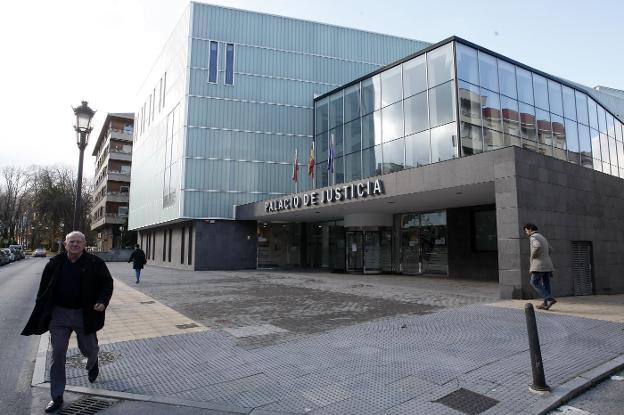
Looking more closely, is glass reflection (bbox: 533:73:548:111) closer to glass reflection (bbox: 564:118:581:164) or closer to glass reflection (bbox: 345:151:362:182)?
glass reflection (bbox: 564:118:581:164)

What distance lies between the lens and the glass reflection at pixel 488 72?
19.7 metres

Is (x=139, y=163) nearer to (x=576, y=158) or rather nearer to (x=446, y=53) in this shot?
(x=446, y=53)

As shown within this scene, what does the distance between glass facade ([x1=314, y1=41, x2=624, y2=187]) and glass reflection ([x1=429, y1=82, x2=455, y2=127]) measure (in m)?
0.05

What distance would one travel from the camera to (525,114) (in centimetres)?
2053

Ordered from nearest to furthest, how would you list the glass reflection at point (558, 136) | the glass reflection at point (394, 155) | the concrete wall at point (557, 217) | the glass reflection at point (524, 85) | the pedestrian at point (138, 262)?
the concrete wall at point (557, 217)
the pedestrian at point (138, 262)
the glass reflection at point (524, 85)
the glass reflection at point (558, 136)
the glass reflection at point (394, 155)

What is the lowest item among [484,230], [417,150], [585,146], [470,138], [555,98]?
[484,230]

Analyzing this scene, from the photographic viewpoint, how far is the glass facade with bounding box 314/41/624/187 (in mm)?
19078

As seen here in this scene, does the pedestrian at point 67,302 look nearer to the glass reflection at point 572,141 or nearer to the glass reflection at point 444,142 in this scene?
the glass reflection at point 444,142

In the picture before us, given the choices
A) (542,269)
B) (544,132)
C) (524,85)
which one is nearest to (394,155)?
(524,85)

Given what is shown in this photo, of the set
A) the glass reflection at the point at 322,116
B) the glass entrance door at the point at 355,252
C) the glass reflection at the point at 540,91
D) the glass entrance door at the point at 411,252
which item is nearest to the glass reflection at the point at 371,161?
the glass entrance door at the point at 355,252

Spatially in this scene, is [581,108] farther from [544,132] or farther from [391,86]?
[391,86]

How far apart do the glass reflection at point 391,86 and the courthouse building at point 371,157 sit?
0.09 metres

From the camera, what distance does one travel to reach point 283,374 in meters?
5.23

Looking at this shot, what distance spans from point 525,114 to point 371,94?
824 centimetres
